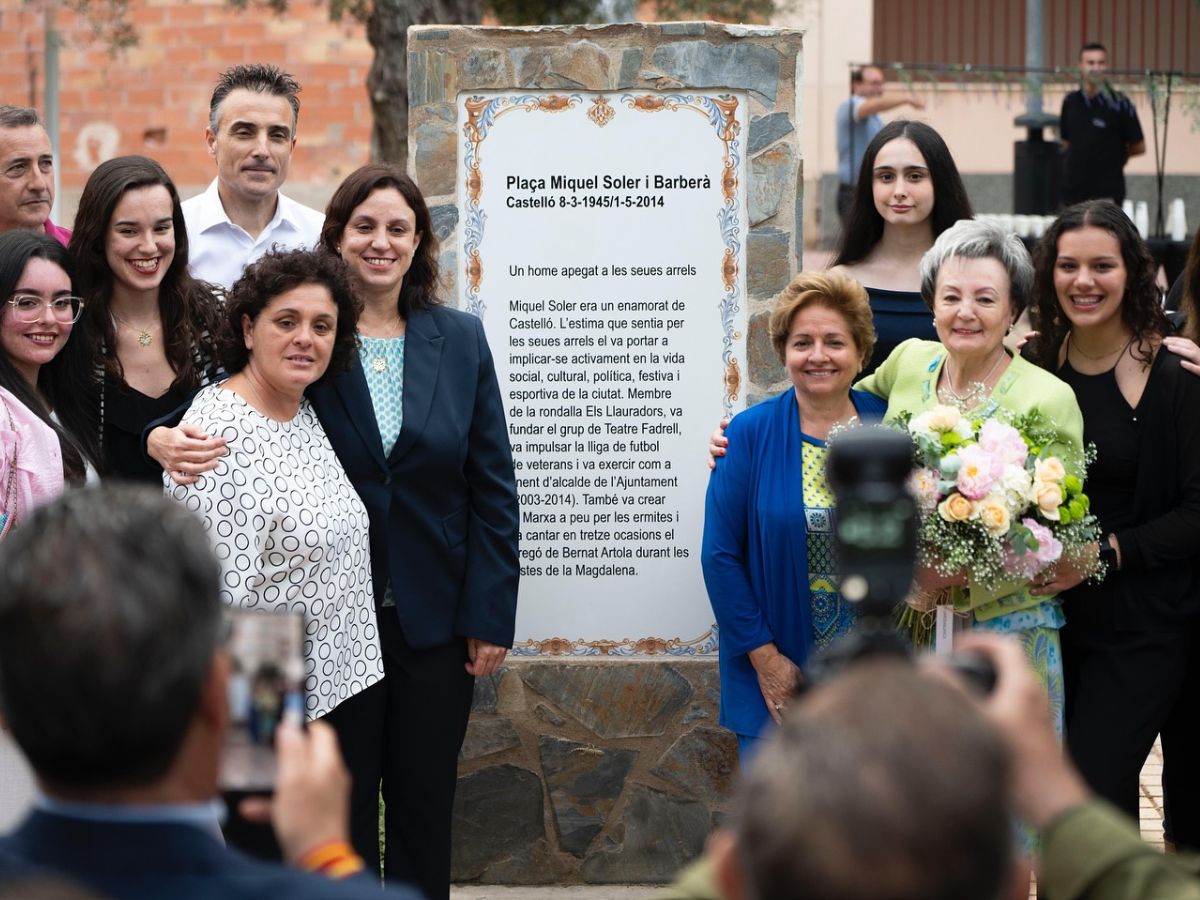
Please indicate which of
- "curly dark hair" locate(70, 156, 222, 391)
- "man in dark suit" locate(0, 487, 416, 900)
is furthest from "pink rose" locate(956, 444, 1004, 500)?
"man in dark suit" locate(0, 487, 416, 900)

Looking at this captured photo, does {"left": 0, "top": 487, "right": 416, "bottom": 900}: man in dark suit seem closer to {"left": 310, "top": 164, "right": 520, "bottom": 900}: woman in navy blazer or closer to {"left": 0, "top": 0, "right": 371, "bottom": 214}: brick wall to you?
{"left": 310, "top": 164, "right": 520, "bottom": 900}: woman in navy blazer

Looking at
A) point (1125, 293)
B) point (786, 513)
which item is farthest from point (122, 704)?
point (1125, 293)

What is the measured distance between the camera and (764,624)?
4.64m

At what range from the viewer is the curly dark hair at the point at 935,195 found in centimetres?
537

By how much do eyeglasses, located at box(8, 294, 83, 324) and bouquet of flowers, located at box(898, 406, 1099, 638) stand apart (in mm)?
2193

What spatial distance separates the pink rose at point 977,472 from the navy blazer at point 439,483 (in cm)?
131

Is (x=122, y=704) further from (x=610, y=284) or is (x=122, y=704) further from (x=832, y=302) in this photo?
(x=610, y=284)

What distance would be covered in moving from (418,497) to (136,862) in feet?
9.19

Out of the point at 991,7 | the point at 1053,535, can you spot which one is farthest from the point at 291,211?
the point at 991,7

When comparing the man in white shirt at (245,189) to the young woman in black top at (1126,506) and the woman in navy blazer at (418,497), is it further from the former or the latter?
the young woman in black top at (1126,506)

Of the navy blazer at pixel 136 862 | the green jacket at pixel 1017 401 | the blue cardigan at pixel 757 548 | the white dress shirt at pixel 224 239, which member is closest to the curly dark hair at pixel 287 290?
the white dress shirt at pixel 224 239

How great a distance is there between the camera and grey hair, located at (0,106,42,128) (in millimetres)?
5121

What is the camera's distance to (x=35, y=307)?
433cm

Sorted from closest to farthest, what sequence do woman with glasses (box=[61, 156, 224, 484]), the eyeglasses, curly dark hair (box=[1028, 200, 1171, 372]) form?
1. the eyeglasses
2. woman with glasses (box=[61, 156, 224, 484])
3. curly dark hair (box=[1028, 200, 1171, 372])
